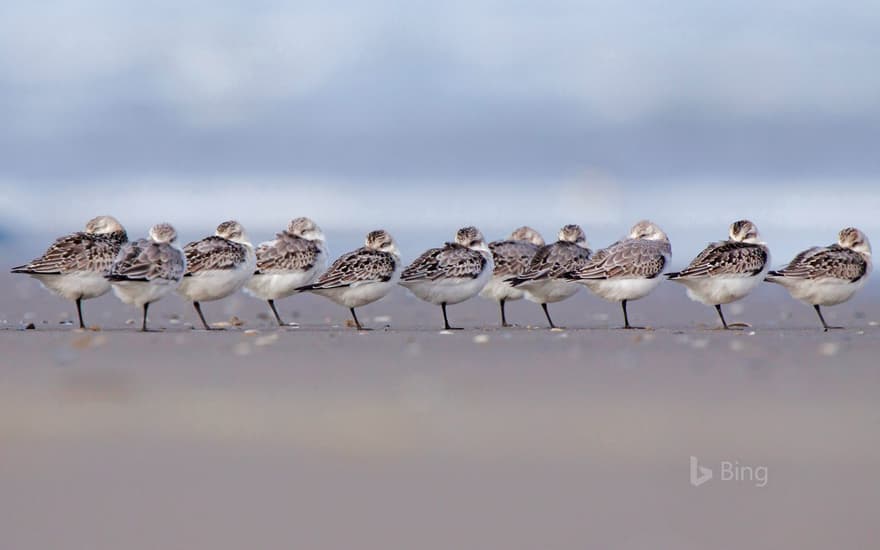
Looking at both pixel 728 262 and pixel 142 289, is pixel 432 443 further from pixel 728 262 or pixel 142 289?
pixel 728 262

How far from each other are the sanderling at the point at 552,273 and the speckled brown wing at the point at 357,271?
5.10 ft

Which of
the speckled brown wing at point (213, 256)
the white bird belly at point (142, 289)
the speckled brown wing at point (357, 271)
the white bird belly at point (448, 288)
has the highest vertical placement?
the speckled brown wing at point (213, 256)

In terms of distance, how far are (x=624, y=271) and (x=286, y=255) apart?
391 centimetres

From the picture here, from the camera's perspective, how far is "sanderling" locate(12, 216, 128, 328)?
45.5 feet

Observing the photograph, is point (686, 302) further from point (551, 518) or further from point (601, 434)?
point (551, 518)

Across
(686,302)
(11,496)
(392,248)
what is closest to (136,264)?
(392,248)

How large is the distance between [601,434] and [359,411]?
164 centimetres

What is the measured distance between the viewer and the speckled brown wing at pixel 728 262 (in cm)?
1486

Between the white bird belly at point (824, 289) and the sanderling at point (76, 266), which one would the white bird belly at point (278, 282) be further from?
the white bird belly at point (824, 289)

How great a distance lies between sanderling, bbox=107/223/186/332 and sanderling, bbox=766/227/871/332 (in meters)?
6.46

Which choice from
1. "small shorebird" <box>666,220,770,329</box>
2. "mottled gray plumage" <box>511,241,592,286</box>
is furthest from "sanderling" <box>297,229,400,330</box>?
"small shorebird" <box>666,220,770,329</box>

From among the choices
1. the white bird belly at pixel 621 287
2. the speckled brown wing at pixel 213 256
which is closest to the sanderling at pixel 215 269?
the speckled brown wing at pixel 213 256

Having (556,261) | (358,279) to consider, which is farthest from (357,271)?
(556,261)

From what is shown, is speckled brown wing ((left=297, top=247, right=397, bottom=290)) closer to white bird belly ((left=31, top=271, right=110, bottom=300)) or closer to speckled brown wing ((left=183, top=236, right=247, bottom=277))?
speckled brown wing ((left=183, top=236, right=247, bottom=277))
